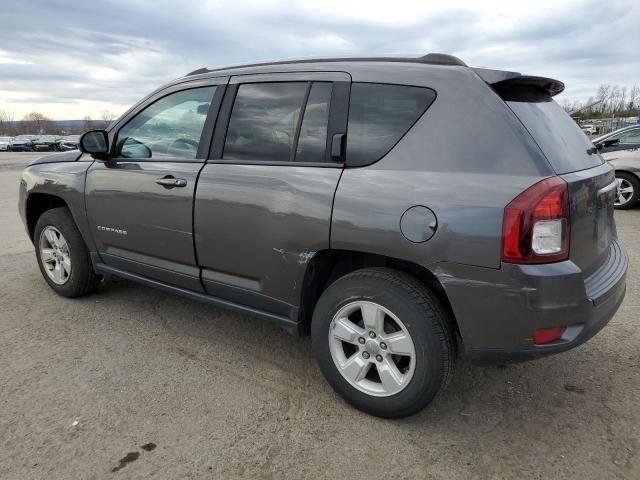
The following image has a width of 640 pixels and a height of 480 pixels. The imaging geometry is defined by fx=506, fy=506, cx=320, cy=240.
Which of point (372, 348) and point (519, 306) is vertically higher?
point (519, 306)

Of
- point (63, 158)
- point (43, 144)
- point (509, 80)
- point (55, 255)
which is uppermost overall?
point (509, 80)

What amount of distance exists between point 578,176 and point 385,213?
0.90m

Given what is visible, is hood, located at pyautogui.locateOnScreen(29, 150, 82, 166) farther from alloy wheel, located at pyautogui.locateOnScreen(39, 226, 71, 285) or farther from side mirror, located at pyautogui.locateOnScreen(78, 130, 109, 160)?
alloy wheel, located at pyautogui.locateOnScreen(39, 226, 71, 285)

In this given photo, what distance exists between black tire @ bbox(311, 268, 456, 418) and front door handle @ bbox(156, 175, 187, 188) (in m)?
1.20

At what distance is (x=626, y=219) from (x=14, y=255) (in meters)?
8.54

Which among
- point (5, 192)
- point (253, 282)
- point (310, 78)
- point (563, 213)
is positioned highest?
point (310, 78)

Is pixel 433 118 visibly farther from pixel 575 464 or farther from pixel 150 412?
pixel 150 412

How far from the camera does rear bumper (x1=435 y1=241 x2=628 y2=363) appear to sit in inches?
86.0

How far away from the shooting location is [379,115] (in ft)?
8.46

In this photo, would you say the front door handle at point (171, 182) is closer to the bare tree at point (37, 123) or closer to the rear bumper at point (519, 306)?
the rear bumper at point (519, 306)

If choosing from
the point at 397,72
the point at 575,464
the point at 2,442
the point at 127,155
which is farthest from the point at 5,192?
the point at 575,464

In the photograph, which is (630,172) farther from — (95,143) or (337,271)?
(95,143)

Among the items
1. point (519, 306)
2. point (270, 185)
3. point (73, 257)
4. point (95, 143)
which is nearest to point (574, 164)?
point (519, 306)

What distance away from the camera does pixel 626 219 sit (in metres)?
7.83
